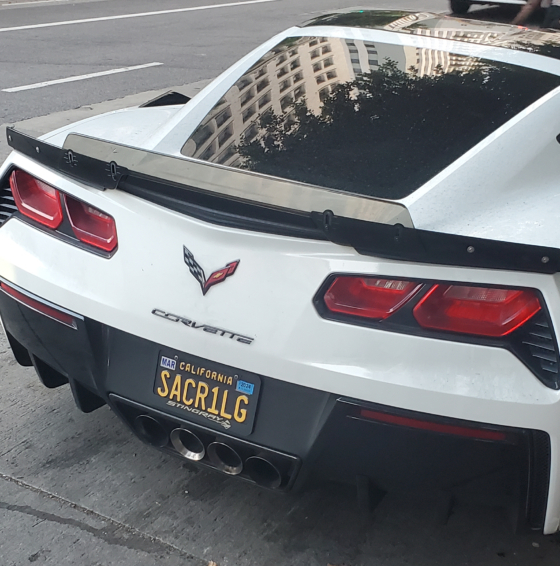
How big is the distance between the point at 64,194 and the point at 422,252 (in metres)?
1.12

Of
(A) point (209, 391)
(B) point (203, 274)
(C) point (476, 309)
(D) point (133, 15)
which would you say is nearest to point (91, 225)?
(B) point (203, 274)

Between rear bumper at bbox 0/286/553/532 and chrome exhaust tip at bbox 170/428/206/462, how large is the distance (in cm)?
2

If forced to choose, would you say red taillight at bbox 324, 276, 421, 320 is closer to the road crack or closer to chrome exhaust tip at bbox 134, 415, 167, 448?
chrome exhaust tip at bbox 134, 415, 167, 448

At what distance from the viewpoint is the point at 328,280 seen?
1.94 metres

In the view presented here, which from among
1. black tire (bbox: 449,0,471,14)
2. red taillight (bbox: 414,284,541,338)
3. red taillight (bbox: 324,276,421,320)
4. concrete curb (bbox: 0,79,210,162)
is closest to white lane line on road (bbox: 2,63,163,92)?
concrete curb (bbox: 0,79,210,162)

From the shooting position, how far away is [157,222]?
2146mm

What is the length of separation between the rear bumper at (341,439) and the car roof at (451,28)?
4.93ft

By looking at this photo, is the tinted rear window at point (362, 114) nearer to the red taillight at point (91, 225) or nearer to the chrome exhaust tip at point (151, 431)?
the red taillight at point (91, 225)

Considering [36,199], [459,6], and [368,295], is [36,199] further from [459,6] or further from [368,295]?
[459,6]

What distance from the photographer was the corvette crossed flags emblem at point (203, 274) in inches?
80.0

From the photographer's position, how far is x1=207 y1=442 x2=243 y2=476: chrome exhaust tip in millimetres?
2189

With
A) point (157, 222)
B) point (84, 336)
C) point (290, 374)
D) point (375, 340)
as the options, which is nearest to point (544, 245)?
point (375, 340)

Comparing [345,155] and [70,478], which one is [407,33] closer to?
[345,155]

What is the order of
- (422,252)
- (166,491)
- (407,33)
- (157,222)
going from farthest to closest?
1. (407,33)
2. (166,491)
3. (157,222)
4. (422,252)
